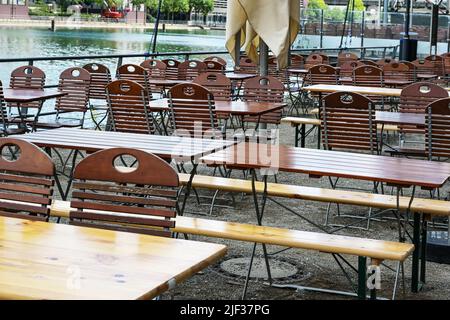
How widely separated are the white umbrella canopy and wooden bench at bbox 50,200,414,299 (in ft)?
10.4

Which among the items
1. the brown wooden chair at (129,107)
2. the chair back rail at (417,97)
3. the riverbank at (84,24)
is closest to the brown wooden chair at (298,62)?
the riverbank at (84,24)

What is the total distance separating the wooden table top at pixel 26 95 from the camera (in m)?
7.88

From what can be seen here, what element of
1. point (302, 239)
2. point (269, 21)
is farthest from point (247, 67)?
point (302, 239)

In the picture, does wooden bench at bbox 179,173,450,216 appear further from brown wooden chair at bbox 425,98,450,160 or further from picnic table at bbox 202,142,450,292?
brown wooden chair at bbox 425,98,450,160

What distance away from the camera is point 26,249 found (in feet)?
9.62

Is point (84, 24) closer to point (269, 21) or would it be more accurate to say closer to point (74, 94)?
point (74, 94)

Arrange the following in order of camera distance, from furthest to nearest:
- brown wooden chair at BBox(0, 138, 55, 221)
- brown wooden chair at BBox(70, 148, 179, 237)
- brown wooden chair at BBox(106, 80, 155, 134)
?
1. brown wooden chair at BBox(106, 80, 155, 134)
2. brown wooden chair at BBox(0, 138, 55, 221)
3. brown wooden chair at BBox(70, 148, 179, 237)

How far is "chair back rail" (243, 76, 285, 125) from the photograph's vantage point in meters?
9.00

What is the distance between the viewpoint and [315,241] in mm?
4410

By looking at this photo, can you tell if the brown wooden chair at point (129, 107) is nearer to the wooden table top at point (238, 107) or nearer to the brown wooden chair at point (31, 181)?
the wooden table top at point (238, 107)

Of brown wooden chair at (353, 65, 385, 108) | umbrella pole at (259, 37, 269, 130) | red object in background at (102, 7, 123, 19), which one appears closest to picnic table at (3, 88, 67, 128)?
umbrella pole at (259, 37, 269, 130)

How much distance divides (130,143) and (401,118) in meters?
2.97

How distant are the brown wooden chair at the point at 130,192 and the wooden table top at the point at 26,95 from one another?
4.24m
